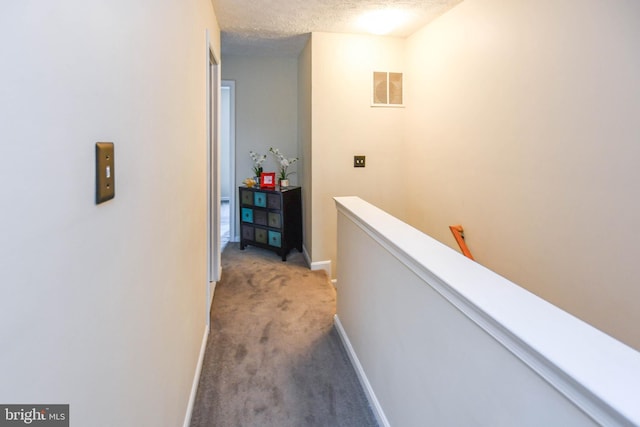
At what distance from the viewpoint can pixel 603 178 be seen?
5.76 ft

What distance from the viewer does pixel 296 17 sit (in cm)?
316

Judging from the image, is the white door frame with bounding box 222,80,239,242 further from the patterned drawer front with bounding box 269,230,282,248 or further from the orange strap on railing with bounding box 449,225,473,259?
the orange strap on railing with bounding box 449,225,473,259

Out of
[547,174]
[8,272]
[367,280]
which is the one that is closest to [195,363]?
[367,280]

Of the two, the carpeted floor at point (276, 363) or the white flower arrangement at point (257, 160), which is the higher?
the white flower arrangement at point (257, 160)

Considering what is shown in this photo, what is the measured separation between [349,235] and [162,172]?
1.22m

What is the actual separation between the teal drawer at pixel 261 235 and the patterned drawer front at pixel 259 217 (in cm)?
9

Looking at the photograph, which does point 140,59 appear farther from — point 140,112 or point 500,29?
point 500,29

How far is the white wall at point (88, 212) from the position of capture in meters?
0.48

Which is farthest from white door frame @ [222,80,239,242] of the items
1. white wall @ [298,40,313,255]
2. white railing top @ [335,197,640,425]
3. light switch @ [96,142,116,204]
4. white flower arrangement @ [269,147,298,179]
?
light switch @ [96,142,116,204]

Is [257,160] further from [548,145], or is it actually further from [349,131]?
[548,145]

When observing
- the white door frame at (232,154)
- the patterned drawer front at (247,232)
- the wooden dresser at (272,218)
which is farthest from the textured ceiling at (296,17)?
the patterned drawer front at (247,232)

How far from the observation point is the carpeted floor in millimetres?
1800

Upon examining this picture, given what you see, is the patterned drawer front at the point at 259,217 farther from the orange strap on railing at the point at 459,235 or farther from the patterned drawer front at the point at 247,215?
the orange strap on railing at the point at 459,235

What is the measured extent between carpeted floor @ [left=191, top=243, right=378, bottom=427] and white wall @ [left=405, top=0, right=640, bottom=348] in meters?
1.23
